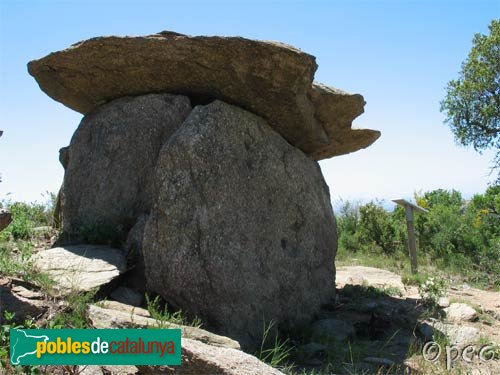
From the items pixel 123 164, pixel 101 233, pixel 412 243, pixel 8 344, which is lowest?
pixel 8 344

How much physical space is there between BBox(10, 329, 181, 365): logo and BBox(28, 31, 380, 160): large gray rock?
3.59m

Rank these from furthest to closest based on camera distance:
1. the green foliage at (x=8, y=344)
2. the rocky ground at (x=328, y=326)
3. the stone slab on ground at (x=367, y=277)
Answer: the stone slab on ground at (x=367, y=277) → the rocky ground at (x=328, y=326) → the green foliage at (x=8, y=344)

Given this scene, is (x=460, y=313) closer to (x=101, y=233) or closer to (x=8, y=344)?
(x=101, y=233)

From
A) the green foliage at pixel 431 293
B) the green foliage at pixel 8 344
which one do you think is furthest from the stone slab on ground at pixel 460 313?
the green foliage at pixel 8 344

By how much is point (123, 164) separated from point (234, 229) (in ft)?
6.14

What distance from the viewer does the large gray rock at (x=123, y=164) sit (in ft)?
23.1

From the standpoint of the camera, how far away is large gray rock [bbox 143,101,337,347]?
5.90 meters

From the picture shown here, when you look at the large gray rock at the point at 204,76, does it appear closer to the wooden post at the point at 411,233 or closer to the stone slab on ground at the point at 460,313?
the stone slab on ground at the point at 460,313

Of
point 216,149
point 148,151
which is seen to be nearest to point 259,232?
point 216,149

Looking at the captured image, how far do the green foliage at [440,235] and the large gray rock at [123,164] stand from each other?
726cm

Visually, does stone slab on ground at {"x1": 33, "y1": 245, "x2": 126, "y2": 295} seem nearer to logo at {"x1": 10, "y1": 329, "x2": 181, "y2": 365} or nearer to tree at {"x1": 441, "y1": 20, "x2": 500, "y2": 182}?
logo at {"x1": 10, "y1": 329, "x2": 181, "y2": 365}

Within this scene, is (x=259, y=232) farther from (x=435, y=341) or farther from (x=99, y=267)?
(x=435, y=341)

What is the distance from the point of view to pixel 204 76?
6.88 m

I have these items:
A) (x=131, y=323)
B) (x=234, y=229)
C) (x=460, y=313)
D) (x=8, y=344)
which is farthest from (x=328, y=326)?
(x=8, y=344)
